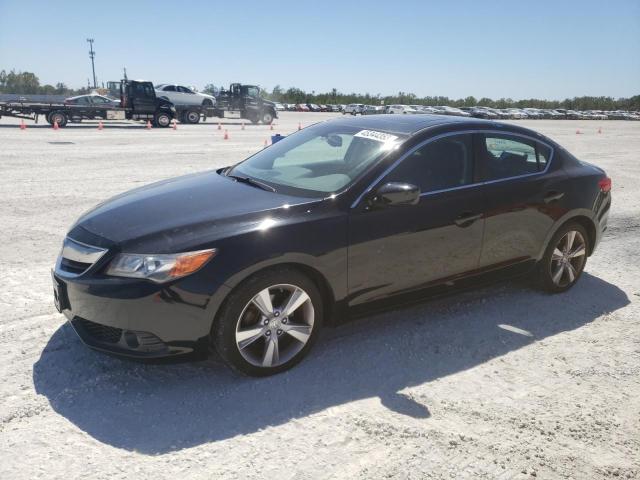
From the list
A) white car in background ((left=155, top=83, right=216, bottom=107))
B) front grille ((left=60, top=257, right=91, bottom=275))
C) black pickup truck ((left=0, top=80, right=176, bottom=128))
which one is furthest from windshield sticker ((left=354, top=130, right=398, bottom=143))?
white car in background ((left=155, top=83, right=216, bottom=107))

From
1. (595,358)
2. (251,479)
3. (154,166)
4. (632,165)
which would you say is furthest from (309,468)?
(632,165)

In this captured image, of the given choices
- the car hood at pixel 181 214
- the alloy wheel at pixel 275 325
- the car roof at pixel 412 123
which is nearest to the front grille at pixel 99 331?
the car hood at pixel 181 214

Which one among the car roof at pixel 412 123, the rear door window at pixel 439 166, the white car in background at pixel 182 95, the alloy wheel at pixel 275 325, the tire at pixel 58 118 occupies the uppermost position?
Answer: the white car in background at pixel 182 95

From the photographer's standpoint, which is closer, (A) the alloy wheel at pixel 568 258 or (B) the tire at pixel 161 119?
(A) the alloy wheel at pixel 568 258

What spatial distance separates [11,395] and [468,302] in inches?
140

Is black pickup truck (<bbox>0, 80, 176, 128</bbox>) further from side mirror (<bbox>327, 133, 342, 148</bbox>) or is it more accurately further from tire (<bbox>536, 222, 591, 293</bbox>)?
tire (<bbox>536, 222, 591, 293</bbox>)

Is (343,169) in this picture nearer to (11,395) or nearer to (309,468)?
(309,468)

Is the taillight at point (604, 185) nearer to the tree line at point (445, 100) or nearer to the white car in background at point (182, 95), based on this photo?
the white car in background at point (182, 95)

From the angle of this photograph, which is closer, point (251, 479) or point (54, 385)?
point (251, 479)

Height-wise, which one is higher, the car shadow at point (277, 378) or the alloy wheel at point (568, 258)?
the alloy wheel at point (568, 258)

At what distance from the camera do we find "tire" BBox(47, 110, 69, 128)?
2467 centimetres

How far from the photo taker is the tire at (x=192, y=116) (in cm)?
3198

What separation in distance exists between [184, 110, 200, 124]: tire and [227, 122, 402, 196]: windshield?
28.8 meters

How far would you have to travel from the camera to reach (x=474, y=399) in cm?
329
